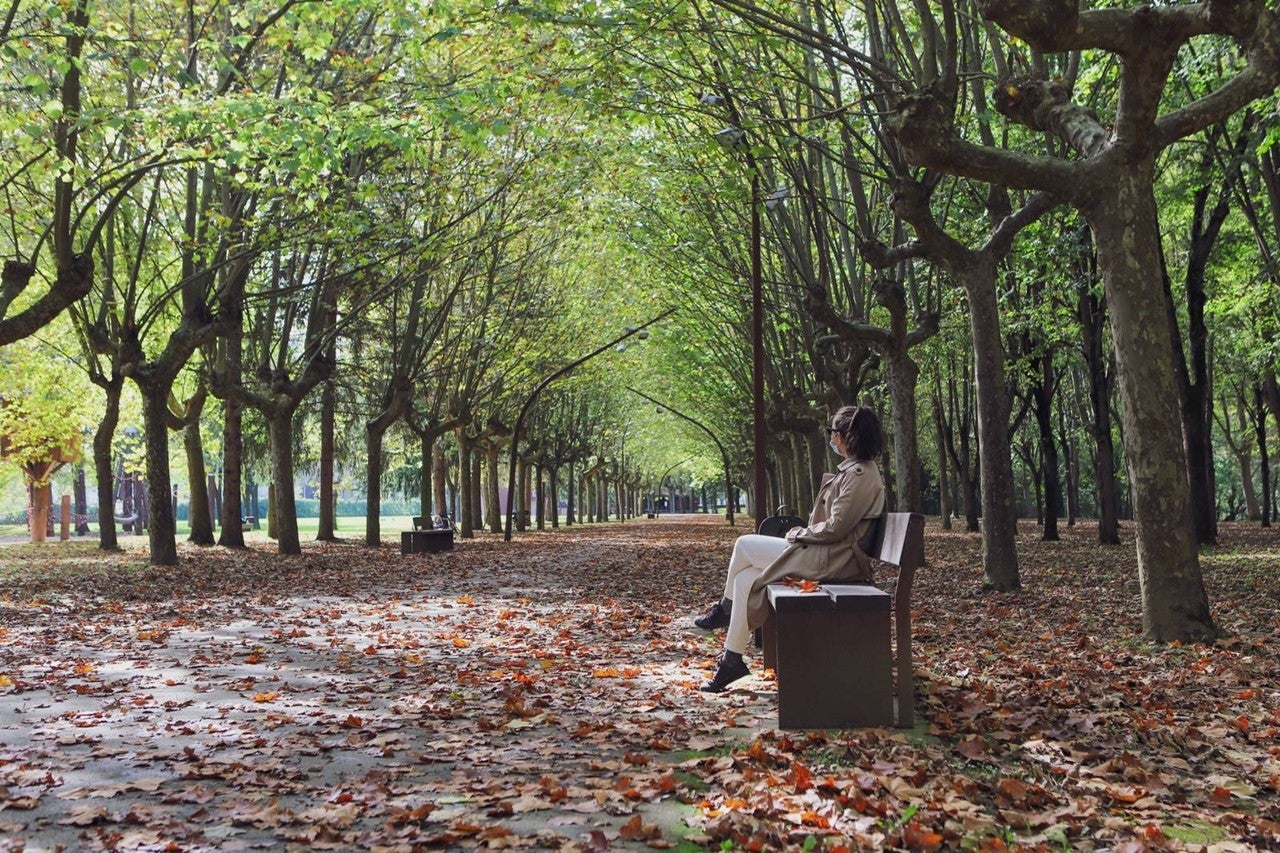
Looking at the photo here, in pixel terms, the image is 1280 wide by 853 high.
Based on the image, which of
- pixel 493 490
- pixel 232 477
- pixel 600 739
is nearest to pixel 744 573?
pixel 600 739

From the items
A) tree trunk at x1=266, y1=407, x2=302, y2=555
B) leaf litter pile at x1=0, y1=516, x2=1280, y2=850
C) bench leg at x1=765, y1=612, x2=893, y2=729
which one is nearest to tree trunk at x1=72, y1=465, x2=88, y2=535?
tree trunk at x1=266, y1=407, x2=302, y2=555

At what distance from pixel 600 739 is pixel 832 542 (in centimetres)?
187

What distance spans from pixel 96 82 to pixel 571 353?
23037 mm

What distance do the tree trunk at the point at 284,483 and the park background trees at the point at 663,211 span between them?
85 mm

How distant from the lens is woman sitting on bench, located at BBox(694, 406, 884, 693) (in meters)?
6.71

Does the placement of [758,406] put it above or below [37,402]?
below

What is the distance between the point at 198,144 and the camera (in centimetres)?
1515

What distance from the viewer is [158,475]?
18.6 meters

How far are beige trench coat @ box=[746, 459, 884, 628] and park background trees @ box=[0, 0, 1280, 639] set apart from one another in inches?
105

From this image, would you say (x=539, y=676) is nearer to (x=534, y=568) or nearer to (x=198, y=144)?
(x=198, y=144)

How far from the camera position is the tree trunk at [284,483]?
23.4 m

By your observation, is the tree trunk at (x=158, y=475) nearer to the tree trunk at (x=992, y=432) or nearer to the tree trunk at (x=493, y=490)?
the tree trunk at (x=992, y=432)

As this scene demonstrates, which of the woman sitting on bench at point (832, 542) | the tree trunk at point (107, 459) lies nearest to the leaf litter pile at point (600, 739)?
the woman sitting on bench at point (832, 542)

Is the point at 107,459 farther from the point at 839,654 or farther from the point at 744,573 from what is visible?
the point at 839,654
